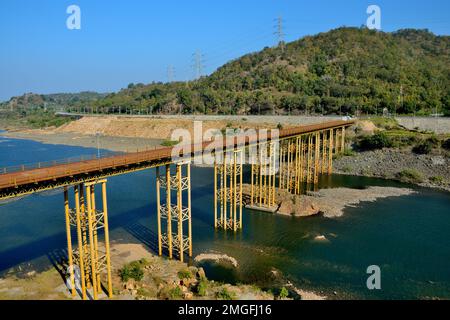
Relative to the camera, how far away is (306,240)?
35.5 metres

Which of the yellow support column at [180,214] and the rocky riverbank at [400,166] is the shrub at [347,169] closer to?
the rocky riverbank at [400,166]

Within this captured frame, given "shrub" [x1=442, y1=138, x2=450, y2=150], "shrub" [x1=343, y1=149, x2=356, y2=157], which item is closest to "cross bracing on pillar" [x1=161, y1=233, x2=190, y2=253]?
"shrub" [x1=343, y1=149, x2=356, y2=157]

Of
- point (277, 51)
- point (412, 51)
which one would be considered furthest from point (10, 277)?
point (412, 51)

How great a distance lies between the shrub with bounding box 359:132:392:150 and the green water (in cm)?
1664

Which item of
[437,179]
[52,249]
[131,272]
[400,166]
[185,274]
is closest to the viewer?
[131,272]

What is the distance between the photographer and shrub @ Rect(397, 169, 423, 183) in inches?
2255

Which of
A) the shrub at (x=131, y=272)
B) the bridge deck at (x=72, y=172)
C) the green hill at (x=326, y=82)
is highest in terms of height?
the green hill at (x=326, y=82)

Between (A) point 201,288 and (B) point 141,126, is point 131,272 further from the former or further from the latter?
(B) point 141,126

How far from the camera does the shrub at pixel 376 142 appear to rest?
66.8 m

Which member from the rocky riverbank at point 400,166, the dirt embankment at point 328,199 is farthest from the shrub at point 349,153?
the dirt embankment at point 328,199

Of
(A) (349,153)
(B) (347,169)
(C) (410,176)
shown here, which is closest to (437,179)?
(C) (410,176)

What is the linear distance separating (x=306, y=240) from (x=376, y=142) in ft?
128

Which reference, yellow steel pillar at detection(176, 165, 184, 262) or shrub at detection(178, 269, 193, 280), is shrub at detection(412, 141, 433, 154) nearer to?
yellow steel pillar at detection(176, 165, 184, 262)

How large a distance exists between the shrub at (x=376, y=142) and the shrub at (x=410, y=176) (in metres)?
8.82
